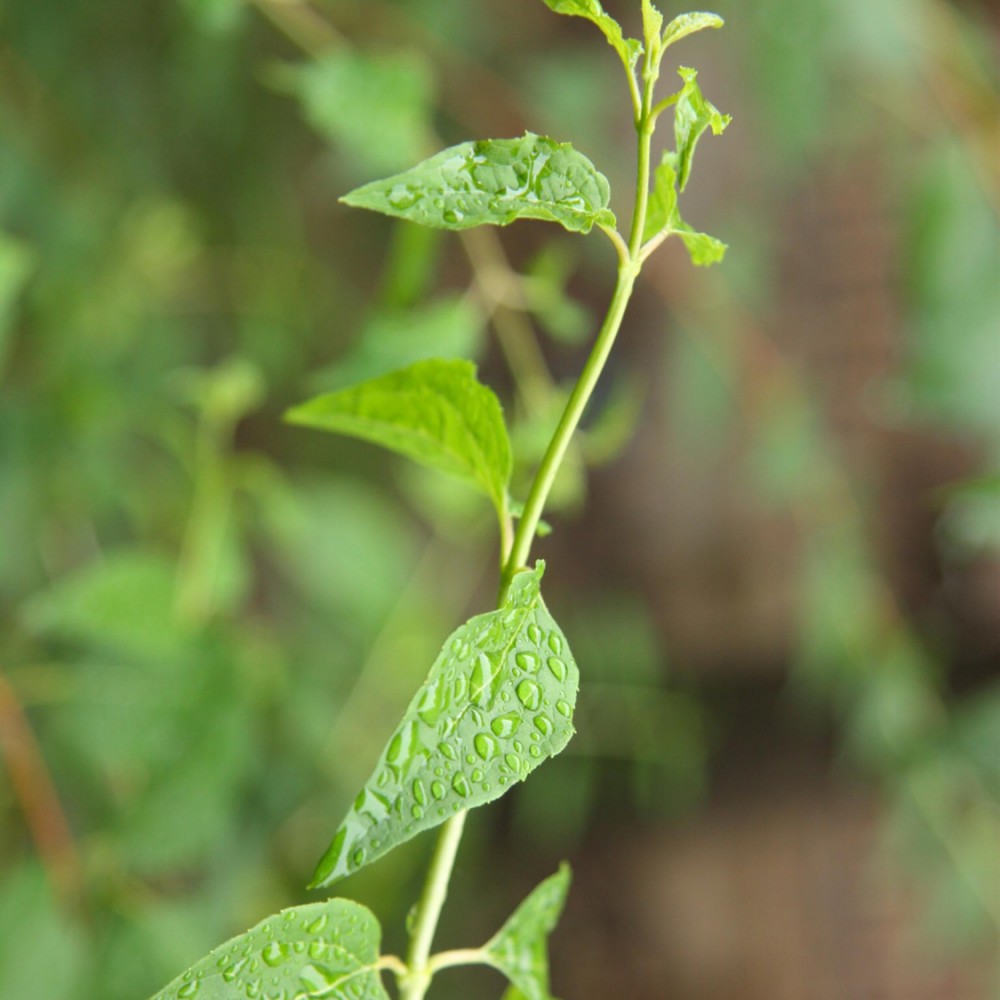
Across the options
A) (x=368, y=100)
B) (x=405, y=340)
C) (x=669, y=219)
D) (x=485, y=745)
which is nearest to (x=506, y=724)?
(x=485, y=745)

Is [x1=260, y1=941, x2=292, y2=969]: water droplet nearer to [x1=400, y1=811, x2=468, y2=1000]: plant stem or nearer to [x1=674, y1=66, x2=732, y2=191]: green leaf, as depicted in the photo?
Answer: [x1=400, y1=811, x2=468, y2=1000]: plant stem

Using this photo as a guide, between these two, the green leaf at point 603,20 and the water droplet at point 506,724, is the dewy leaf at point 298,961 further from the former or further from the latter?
the green leaf at point 603,20

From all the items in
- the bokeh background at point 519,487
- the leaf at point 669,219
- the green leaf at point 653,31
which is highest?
the green leaf at point 653,31

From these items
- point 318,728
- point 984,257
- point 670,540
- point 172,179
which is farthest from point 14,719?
point 670,540

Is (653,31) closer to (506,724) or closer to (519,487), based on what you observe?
(506,724)

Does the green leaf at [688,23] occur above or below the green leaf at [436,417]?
above

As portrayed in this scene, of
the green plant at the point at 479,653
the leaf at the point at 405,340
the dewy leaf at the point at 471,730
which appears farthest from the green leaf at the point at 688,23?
the leaf at the point at 405,340

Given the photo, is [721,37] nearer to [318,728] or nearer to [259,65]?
[259,65]
